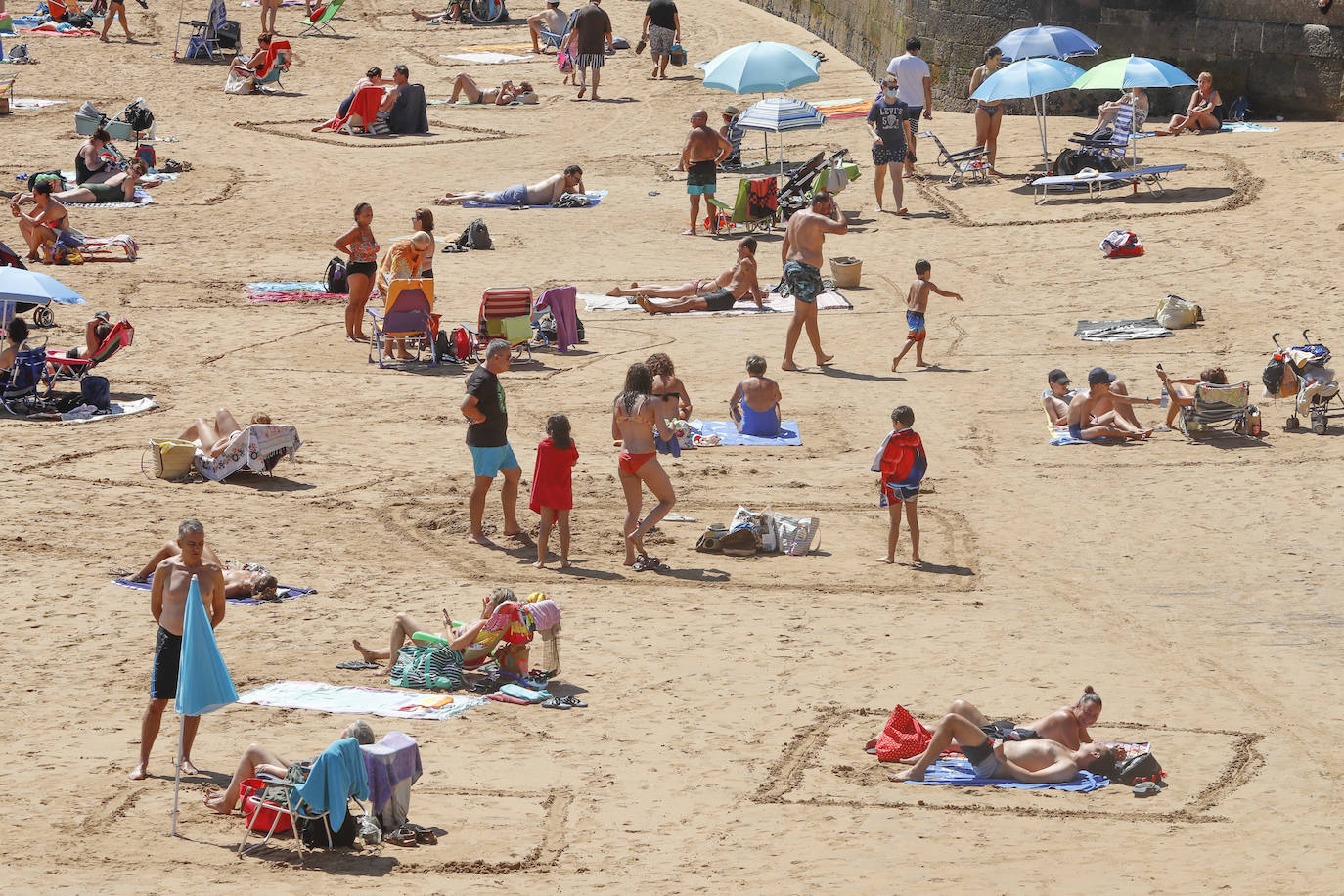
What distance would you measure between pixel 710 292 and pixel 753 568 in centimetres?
737

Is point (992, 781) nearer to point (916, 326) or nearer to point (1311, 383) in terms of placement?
point (1311, 383)

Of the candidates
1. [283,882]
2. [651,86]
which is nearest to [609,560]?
[283,882]

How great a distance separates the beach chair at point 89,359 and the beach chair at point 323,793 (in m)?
8.45

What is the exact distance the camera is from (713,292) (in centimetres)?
1847

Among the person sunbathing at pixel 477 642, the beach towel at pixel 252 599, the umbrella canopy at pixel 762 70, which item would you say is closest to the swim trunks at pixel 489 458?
the beach towel at pixel 252 599

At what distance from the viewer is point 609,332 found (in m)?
17.6

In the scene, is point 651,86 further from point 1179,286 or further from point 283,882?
point 283,882

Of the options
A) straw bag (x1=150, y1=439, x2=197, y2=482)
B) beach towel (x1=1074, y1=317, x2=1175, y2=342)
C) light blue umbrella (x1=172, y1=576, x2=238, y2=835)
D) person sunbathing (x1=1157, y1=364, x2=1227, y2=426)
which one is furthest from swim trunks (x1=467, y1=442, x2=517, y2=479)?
beach towel (x1=1074, y1=317, x2=1175, y2=342)

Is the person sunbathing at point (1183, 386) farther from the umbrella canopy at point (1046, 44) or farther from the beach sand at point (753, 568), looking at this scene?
the umbrella canopy at point (1046, 44)

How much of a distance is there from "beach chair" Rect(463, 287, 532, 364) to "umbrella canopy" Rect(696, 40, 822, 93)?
717 centimetres

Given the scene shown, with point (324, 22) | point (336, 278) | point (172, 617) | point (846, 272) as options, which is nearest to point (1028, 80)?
point (846, 272)

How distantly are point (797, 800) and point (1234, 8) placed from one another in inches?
761

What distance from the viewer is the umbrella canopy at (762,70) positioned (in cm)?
2252

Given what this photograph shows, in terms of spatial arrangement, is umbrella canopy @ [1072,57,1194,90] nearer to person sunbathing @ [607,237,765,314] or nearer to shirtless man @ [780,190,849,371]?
person sunbathing @ [607,237,765,314]
